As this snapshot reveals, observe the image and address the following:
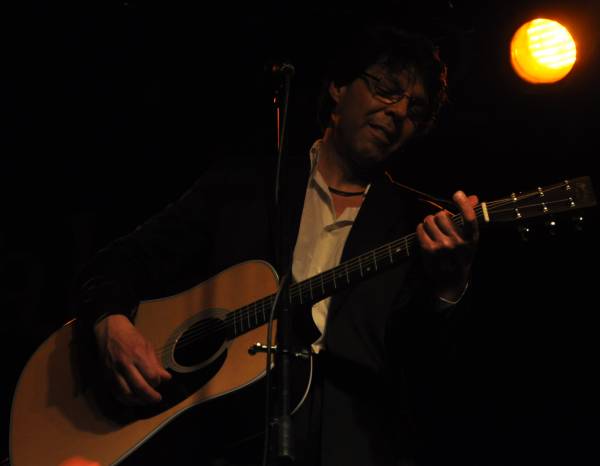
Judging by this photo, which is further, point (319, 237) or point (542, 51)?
point (542, 51)

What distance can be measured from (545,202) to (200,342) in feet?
3.98

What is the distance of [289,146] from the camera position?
3016 millimetres

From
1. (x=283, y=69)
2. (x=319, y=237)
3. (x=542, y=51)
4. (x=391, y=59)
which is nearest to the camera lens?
(x=283, y=69)

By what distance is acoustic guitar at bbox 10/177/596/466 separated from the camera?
191cm

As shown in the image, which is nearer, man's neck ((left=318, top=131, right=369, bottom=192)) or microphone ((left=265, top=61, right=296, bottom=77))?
microphone ((left=265, top=61, right=296, bottom=77))

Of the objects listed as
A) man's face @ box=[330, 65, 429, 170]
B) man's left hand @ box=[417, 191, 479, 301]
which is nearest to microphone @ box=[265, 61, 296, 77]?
man's left hand @ box=[417, 191, 479, 301]

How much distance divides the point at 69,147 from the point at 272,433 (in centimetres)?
262

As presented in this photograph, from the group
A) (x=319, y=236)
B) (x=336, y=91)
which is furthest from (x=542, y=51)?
(x=319, y=236)

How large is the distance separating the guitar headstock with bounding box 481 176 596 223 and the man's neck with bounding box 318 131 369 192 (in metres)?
0.75

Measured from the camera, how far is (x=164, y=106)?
345 centimetres

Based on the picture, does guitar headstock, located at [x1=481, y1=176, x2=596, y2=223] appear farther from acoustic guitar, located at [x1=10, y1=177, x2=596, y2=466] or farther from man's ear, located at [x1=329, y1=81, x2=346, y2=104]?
man's ear, located at [x1=329, y1=81, x2=346, y2=104]

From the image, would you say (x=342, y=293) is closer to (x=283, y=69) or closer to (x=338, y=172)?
(x=338, y=172)

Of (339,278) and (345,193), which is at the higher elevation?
(345,193)

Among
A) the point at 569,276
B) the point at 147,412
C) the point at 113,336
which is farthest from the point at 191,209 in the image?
the point at 569,276
